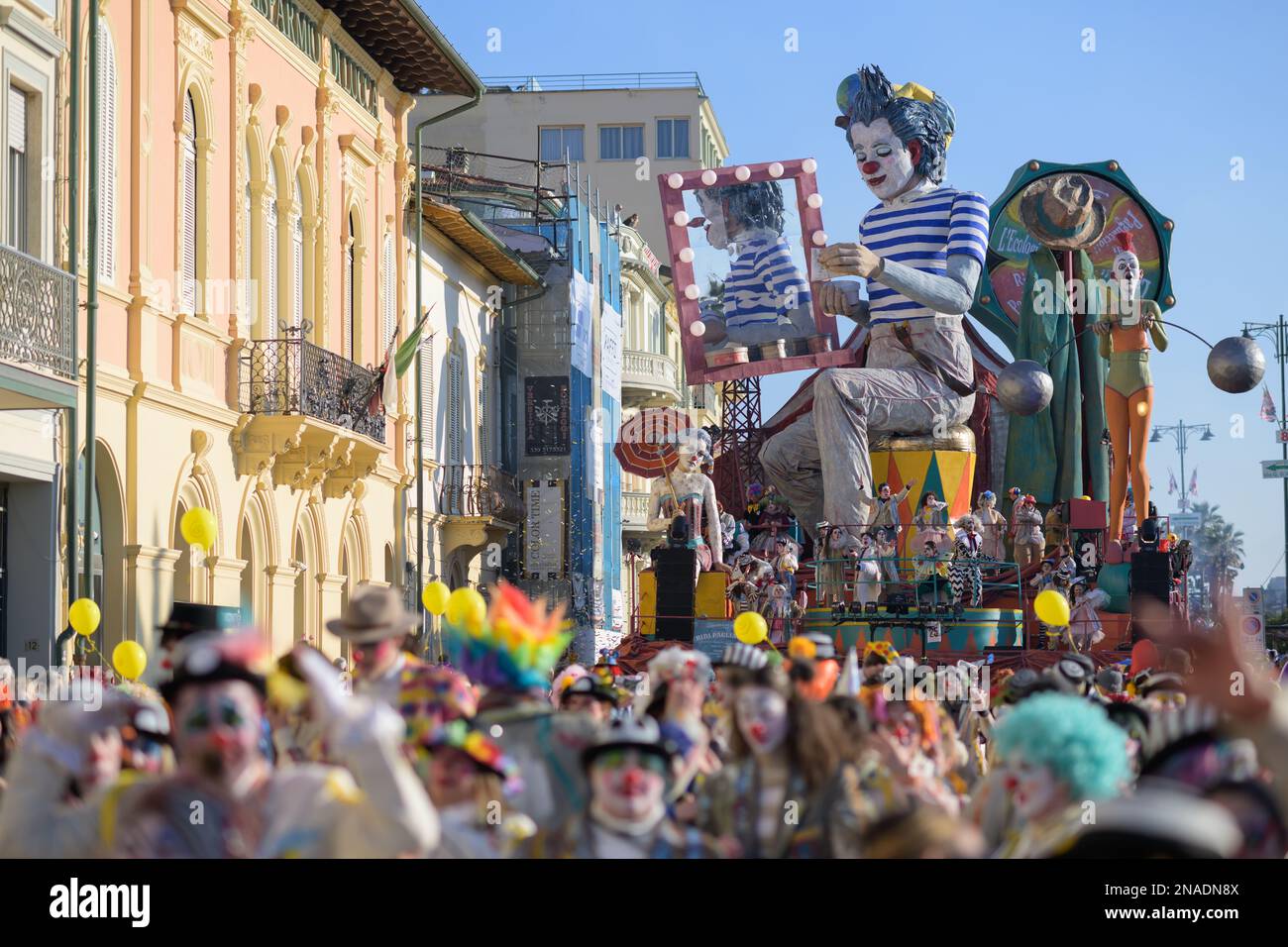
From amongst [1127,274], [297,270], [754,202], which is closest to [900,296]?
[1127,274]

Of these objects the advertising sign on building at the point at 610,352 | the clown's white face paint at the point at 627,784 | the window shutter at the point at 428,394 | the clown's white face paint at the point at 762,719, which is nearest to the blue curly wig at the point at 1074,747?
the clown's white face paint at the point at 627,784

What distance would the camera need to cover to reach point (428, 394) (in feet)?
126

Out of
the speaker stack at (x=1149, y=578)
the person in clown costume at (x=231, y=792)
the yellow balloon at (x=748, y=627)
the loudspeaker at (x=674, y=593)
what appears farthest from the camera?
the loudspeaker at (x=674, y=593)

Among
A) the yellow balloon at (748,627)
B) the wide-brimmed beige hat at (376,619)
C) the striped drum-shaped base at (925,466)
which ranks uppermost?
the striped drum-shaped base at (925,466)

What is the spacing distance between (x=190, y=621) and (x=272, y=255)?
17211mm

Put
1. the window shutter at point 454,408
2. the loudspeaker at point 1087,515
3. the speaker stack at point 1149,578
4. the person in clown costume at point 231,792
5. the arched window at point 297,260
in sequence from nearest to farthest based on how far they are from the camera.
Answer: the person in clown costume at point 231,792
the speaker stack at point 1149,578
the arched window at point 297,260
the loudspeaker at point 1087,515
the window shutter at point 454,408

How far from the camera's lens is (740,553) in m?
29.6

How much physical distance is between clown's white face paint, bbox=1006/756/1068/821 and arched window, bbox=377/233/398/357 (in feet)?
90.0

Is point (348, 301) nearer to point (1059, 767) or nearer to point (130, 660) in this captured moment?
point (130, 660)

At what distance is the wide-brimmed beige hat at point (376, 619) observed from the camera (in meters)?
8.61

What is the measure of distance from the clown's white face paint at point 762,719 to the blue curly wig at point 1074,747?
122cm

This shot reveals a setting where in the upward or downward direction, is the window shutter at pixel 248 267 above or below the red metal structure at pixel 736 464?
above

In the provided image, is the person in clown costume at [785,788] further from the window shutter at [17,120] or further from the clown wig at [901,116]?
the clown wig at [901,116]

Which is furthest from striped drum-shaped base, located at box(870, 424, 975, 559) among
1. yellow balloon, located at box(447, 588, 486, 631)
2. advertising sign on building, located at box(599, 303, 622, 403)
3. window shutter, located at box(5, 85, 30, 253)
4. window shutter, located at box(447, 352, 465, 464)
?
advertising sign on building, located at box(599, 303, 622, 403)
